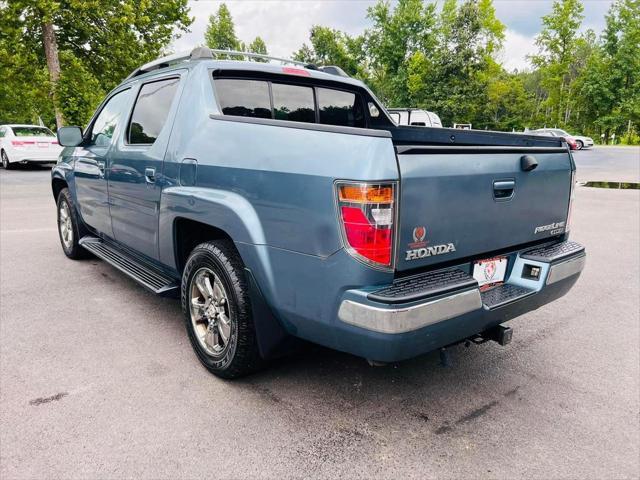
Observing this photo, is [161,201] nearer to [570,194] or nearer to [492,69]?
[570,194]

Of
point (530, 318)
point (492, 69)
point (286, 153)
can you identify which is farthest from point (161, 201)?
point (492, 69)

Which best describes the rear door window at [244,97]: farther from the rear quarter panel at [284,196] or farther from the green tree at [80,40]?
the green tree at [80,40]

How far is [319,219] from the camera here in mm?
2129

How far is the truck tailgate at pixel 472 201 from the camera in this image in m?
2.15

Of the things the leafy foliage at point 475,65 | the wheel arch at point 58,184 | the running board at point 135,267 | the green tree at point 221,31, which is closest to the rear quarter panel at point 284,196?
the running board at point 135,267

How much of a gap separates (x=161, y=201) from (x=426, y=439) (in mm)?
2200

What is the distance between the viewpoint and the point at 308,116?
3729 millimetres

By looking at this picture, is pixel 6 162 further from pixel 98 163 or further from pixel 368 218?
pixel 368 218

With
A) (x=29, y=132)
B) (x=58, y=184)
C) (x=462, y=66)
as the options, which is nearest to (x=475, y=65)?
(x=462, y=66)

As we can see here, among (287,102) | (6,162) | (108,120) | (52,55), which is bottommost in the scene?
(6,162)

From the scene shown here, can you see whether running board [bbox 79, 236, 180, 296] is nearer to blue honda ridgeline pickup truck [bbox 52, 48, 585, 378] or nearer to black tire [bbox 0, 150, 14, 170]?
blue honda ridgeline pickup truck [bbox 52, 48, 585, 378]

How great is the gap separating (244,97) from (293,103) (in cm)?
46

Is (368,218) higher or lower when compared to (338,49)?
lower

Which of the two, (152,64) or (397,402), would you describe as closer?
(397,402)
